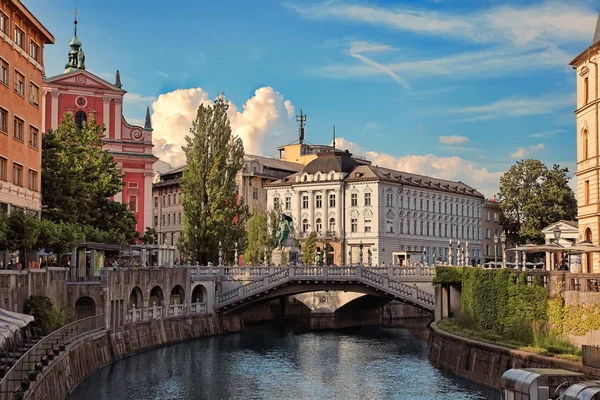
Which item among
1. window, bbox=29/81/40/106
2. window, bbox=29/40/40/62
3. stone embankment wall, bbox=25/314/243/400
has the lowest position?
stone embankment wall, bbox=25/314/243/400

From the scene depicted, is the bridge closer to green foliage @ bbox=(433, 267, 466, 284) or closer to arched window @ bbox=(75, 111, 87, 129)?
green foliage @ bbox=(433, 267, 466, 284)

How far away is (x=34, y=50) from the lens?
5853cm

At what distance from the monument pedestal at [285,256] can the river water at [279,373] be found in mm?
10135

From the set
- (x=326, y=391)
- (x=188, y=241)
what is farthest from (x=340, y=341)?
(x=326, y=391)

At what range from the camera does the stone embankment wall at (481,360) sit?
37534 mm

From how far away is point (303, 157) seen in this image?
15438 centimetres

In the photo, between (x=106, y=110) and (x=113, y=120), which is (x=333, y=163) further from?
(x=106, y=110)

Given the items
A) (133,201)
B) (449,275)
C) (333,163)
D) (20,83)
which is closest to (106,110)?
(133,201)

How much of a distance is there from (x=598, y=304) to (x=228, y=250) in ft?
154

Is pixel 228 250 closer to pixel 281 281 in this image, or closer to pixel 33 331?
pixel 281 281

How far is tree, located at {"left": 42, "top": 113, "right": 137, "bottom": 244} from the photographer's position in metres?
63.4

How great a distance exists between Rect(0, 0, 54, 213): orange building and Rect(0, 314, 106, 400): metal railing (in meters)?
8.43

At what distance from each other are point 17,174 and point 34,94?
567 cm

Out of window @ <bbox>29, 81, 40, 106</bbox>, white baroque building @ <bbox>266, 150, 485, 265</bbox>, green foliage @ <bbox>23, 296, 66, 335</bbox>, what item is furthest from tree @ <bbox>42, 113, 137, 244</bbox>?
white baroque building @ <bbox>266, 150, 485, 265</bbox>
